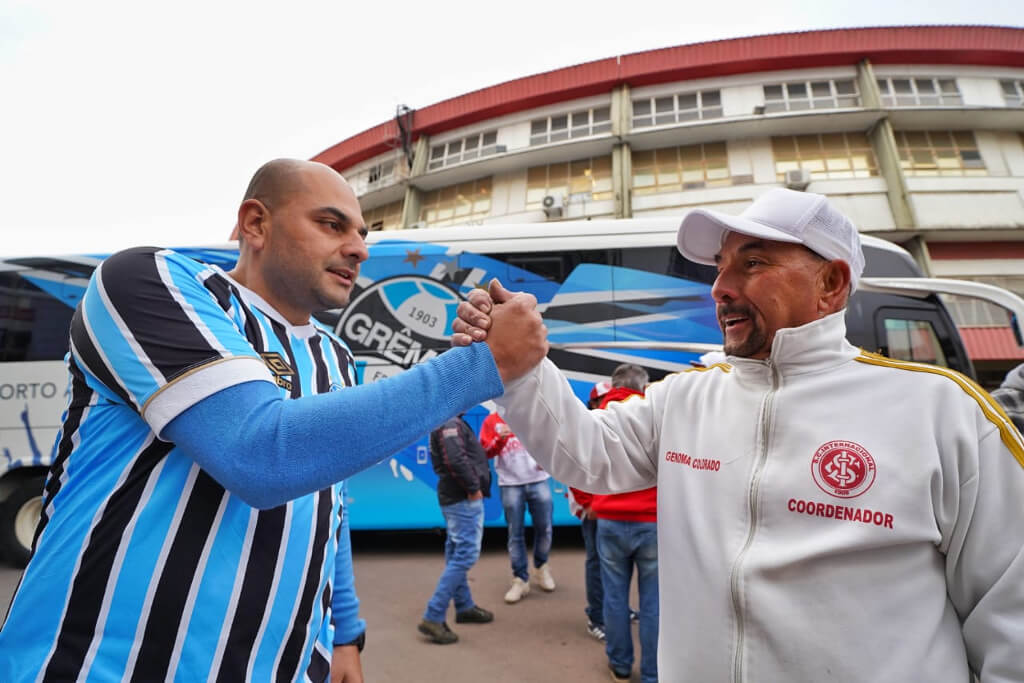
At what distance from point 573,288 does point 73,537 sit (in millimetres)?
4991

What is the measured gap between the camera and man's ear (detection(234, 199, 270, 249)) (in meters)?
1.32

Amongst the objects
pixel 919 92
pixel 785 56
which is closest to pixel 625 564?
pixel 785 56

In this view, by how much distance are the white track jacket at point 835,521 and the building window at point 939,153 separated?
18129 mm

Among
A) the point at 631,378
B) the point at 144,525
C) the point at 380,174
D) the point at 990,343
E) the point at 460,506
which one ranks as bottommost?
the point at 460,506

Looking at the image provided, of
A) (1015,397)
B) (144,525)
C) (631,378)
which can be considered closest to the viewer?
(144,525)

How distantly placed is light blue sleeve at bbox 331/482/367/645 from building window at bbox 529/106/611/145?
17.0 meters

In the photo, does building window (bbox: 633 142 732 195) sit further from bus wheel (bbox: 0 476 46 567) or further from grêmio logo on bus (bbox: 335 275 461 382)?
bus wheel (bbox: 0 476 46 567)

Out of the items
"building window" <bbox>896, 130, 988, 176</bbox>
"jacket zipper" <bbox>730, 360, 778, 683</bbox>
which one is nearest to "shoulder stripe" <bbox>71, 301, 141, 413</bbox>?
"jacket zipper" <bbox>730, 360, 778, 683</bbox>

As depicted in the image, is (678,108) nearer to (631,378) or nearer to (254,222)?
(631,378)

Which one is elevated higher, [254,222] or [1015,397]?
[254,222]

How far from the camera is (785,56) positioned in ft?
49.9

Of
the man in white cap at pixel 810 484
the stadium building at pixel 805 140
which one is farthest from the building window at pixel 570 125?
the man in white cap at pixel 810 484

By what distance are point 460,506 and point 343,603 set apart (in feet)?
8.52

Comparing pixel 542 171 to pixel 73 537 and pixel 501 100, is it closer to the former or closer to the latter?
pixel 501 100
